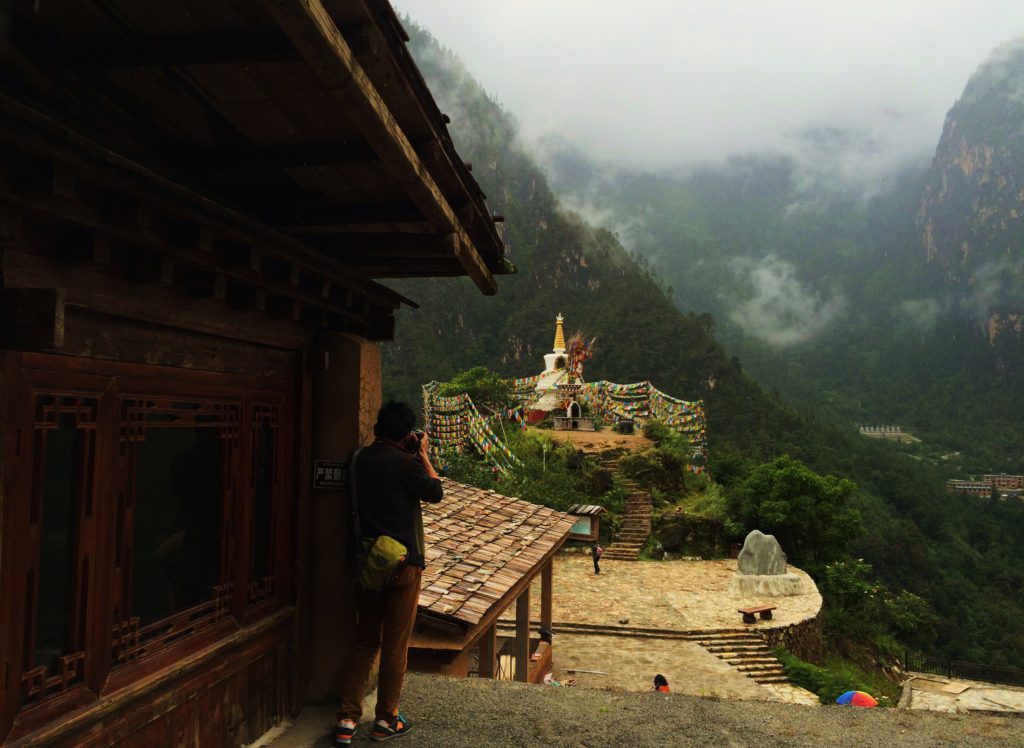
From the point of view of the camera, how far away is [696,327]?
6462 cm

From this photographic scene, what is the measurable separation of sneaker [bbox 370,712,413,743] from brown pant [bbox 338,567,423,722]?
38 mm

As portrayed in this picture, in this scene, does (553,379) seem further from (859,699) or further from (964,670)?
(859,699)

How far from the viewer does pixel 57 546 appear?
8.01 feet

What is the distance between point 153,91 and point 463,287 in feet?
283

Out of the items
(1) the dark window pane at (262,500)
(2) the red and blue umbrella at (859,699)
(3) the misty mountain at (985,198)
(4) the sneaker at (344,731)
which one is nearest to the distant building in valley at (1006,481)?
(3) the misty mountain at (985,198)

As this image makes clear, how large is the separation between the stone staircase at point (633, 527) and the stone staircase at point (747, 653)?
743 cm

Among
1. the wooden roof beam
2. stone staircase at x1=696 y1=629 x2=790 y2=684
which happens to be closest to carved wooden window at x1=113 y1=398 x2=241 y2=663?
the wooden roof beam

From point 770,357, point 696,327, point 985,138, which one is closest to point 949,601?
point 696,327

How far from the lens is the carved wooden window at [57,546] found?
2.28 m

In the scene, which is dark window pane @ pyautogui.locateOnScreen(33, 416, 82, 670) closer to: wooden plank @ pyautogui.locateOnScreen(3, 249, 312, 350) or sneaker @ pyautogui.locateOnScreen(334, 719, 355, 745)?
wooden plank @ pyautogui.locateOnScreen(3, 249, 312, 350)

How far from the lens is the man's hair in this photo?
3744 millimetres

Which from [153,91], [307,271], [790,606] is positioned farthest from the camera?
[790,606]

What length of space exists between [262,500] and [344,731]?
130cm

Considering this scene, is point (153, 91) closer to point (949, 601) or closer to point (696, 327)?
point (949, 601)
